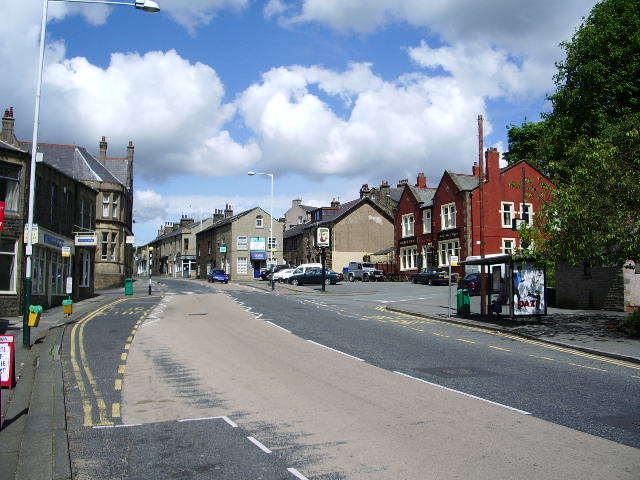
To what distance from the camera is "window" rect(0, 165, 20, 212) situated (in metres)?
24.6

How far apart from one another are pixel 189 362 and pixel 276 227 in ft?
218

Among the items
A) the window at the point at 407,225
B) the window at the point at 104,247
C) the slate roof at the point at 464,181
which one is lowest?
the window at the point at 104,247

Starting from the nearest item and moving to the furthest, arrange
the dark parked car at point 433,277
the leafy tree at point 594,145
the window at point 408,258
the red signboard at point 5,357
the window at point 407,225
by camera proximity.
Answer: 1. the red signboard at point 5,357
2. the leafy tree at point 594,145
3. the dark parked car at point 433,277
4. the window at point 408,258
5. the window at point 407,225

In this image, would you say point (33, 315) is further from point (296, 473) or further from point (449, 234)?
point (449, 234)

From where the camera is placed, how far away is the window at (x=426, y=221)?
5871cm

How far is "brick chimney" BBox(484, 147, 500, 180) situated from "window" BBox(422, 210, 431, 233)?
27.0 ft

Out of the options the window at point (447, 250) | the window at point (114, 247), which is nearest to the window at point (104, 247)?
the window at point (114, 247)

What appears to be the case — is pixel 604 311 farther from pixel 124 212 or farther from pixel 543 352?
pixel 124 212

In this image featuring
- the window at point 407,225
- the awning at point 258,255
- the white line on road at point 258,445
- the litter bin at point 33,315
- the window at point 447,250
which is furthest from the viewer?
the awning at point 258,255

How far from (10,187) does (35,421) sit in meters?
19.4

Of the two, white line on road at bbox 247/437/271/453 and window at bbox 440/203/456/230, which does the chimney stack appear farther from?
white line on road at bbox 247/437/271/453

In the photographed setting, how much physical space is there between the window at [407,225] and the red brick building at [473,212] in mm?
2293

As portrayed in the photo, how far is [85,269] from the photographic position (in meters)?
37.6

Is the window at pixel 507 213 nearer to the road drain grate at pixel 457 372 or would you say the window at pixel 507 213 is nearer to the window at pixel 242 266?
the window at pixel 242 266
